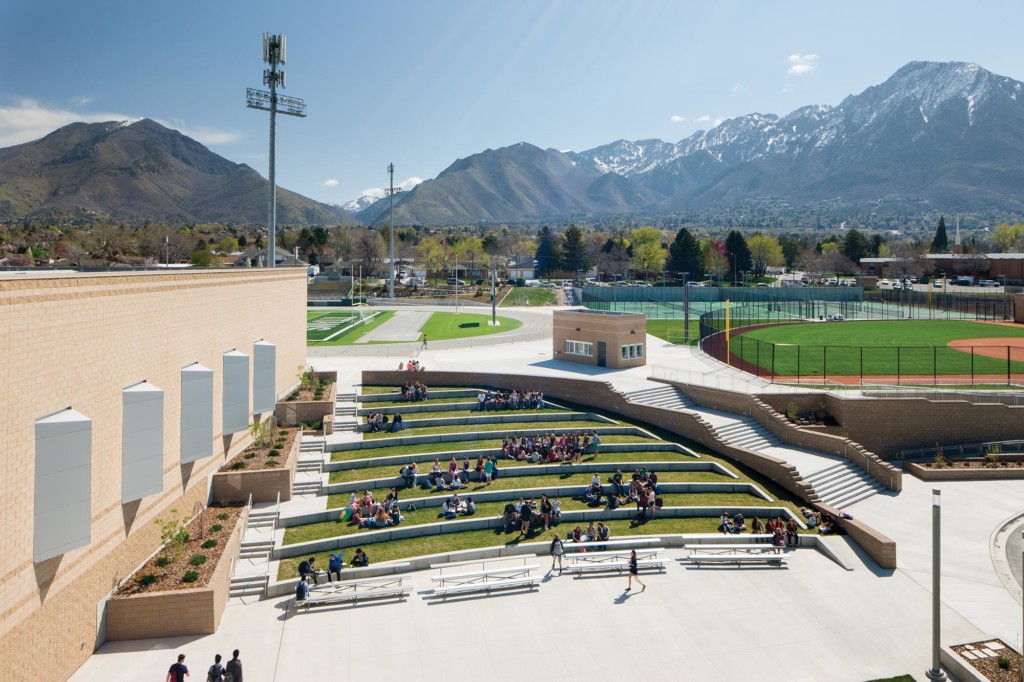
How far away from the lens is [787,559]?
2217cm

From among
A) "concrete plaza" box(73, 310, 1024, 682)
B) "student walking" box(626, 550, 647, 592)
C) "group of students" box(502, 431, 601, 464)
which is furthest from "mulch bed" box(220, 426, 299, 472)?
"student walking" box(626, 550, 647, 592)

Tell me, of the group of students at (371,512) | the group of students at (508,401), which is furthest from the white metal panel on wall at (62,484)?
the group of students at (508,401)

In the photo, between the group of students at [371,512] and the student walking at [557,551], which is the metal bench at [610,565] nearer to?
the student walking at [557,551]

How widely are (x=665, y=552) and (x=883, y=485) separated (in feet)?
42.5

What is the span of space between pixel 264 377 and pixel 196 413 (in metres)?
7.88

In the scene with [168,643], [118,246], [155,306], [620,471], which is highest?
[118,246]

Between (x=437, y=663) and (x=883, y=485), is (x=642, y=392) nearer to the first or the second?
(x=883, y=485)

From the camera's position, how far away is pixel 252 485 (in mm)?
24781

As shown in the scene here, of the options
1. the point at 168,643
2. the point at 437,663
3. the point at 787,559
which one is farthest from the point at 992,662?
the point at 168,643

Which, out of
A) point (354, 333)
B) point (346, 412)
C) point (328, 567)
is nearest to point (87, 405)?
point (328, 567)

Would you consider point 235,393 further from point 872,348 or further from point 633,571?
point 872,348

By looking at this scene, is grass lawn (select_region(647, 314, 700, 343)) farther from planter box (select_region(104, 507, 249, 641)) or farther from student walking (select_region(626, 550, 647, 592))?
planter box (select_region(104, 507, 249, 641))

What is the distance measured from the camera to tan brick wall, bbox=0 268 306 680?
13.7m

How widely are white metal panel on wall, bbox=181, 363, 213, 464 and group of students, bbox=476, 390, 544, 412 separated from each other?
1459cm
